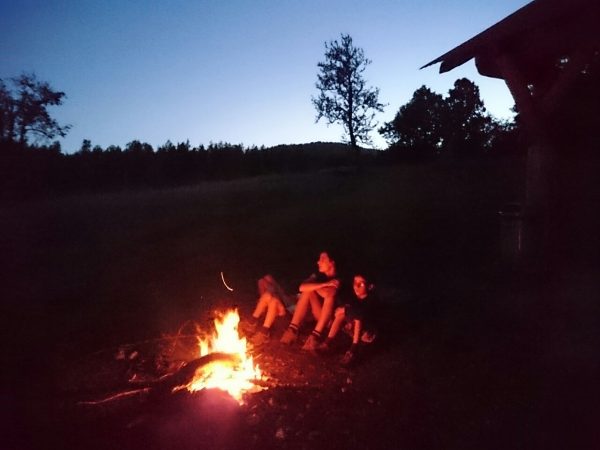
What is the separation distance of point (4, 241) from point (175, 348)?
32.3ft

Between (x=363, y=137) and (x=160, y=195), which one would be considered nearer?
(x=160, y=195)

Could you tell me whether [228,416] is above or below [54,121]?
below

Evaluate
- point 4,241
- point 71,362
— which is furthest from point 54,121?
point 71,362

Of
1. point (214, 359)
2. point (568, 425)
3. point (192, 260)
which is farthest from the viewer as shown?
point (192, 260)

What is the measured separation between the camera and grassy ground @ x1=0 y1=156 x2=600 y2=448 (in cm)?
443

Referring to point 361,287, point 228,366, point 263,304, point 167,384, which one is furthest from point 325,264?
point 167,384

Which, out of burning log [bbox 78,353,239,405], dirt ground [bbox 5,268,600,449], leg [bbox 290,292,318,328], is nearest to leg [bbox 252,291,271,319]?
dirt ground [bbox 5,268,600,449]

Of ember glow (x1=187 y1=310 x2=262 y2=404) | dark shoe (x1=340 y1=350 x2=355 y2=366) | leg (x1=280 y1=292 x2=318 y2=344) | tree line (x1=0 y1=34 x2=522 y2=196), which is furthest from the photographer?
tree line (x1=0 y1=34 x2=522 y2=196)

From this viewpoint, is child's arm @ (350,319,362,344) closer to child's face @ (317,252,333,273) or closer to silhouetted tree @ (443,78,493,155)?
child's face @ (317,252,333,273)

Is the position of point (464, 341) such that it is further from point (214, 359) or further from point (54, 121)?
point (54, 121)

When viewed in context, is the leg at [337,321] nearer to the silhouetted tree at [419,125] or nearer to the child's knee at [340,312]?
the child's knee at [340,312]

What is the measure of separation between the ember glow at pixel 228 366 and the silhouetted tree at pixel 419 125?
27.6 meters

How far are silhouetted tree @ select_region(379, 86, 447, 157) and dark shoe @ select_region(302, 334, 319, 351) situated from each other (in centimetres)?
2728

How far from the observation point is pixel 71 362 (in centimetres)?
593
